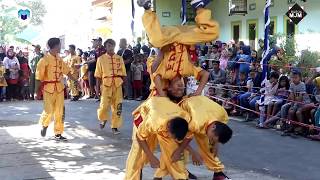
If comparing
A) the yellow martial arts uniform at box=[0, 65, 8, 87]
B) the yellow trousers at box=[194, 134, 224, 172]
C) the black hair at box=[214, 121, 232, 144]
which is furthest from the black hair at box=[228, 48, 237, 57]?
the black hair at box=[214, 121, 232, 144]

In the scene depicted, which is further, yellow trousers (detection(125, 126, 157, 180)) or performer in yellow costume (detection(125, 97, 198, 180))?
yellow trousers (detection(125, 126, 157, 180))

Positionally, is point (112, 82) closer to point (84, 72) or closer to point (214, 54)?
point (214, 54)

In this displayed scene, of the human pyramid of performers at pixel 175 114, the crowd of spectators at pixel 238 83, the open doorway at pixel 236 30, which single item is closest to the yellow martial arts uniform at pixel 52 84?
the crowd of spectators at pixel 238 83

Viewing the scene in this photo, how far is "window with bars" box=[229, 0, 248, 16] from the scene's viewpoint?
18.1 meters

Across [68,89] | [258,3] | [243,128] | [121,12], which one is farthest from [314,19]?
[121,12]

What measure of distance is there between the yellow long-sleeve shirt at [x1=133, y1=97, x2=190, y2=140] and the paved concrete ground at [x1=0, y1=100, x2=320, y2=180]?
5.04 feet

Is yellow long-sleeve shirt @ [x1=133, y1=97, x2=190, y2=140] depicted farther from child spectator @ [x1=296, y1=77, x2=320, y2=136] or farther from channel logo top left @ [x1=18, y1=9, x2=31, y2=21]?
channel logo top left @ [x1=18, y1=9, x2=31, y2=21]

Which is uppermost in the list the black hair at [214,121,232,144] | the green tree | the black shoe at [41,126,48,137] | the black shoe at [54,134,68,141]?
the green tree

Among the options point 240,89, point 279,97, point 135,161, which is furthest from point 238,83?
point 135,161

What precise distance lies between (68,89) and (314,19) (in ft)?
25.5

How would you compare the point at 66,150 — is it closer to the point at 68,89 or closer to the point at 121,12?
the point at 68,89

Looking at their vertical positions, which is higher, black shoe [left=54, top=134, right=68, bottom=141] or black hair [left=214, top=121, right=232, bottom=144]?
black hair [left=214, top=121, right=232, bottom=144]

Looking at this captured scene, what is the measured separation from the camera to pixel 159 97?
17.5 feet

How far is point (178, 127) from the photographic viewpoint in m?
4.84
